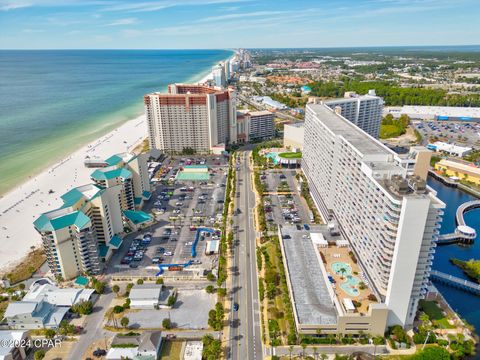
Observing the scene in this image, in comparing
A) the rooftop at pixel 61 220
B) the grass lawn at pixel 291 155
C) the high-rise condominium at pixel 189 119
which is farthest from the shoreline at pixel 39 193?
the grass lawn at pixel 291 155

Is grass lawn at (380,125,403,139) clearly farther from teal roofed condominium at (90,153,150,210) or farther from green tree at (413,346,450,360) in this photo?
green tree at (413,346,450,360)

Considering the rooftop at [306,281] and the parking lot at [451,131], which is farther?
the parking lot at [451,131]

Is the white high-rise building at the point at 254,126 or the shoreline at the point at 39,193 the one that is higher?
the white high-rise building at the point at 254,126

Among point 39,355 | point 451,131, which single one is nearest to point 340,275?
point 39,355

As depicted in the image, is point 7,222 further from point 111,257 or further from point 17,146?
point 17,146

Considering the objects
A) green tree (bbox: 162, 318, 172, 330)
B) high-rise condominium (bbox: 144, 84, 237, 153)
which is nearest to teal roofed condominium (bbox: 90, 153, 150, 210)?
green tree (bbox: 162, 318, 172, 330)

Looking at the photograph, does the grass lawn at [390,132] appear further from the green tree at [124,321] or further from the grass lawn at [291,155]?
the green tree at [124,321]
